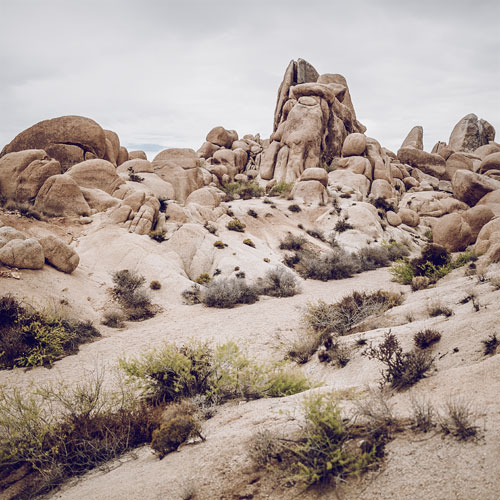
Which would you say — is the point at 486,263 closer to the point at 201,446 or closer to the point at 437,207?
the point at 201,446

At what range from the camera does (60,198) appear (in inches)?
729

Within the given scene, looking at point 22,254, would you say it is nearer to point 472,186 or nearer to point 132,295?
point 132,295

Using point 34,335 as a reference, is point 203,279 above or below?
below

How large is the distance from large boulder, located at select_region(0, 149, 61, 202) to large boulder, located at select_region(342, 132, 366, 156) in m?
31.4

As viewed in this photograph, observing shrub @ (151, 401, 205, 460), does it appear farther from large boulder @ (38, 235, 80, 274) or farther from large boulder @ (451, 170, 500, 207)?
large boulder @ (451, 170, 500, 207)

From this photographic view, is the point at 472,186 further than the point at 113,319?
Yes

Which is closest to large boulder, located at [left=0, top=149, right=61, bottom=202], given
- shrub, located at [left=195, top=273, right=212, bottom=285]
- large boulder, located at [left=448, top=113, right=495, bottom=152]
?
shrub, located at [left=195, top=273, right=212, bottom=285]

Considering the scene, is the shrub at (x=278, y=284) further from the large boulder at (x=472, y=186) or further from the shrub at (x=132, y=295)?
the large boulder at (x=472, y=186)

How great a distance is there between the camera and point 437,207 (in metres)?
33.6

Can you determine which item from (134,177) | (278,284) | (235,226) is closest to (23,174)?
(134,177)

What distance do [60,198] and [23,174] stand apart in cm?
278

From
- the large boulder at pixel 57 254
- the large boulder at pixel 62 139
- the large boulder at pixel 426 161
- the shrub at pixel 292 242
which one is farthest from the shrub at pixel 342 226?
the large boulder at pixel 426 161

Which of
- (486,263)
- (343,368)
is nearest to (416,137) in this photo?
(486,263)

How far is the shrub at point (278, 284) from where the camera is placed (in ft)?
46.6
